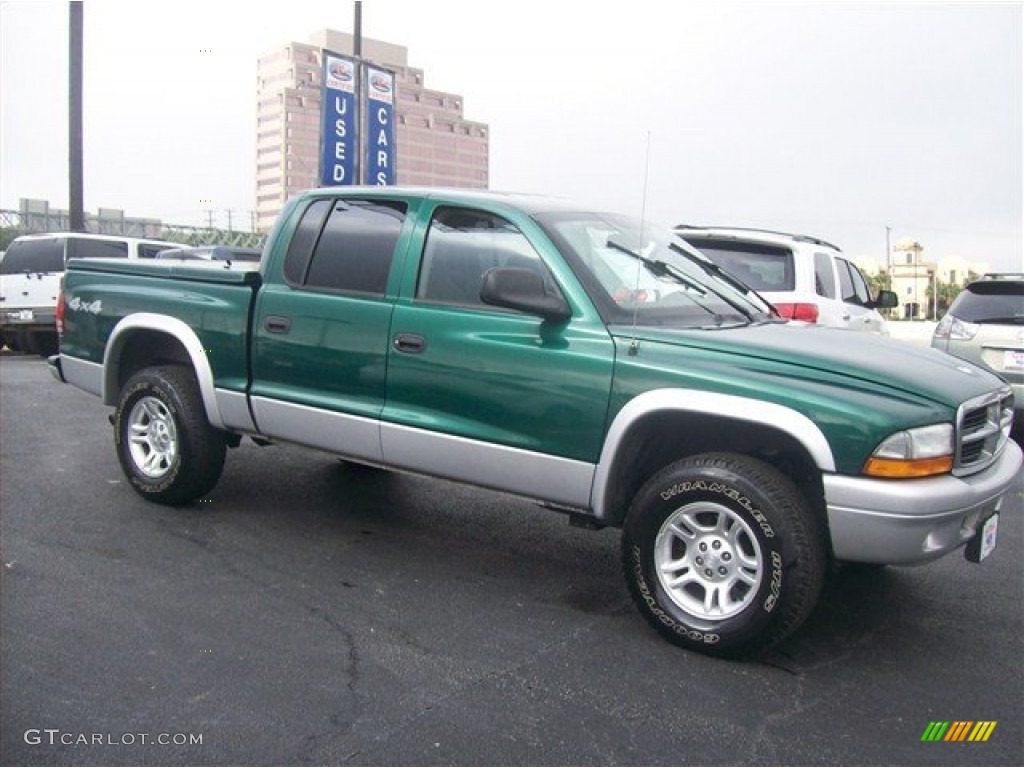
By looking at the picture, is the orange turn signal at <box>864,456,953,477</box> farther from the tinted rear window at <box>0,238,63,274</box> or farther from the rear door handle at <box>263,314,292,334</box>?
the tinted rear window at <box>0,238,63,274</box>

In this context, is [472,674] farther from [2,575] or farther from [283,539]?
[2,575]

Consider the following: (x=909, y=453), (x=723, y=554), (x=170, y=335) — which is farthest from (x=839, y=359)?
(x=170, y=335)

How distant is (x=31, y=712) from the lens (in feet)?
10.2

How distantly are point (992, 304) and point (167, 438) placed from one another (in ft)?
24.9

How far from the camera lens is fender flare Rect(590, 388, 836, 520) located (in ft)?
11.5

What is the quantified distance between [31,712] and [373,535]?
2279mm

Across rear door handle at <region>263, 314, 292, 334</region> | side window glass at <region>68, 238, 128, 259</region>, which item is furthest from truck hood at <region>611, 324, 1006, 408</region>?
side window glass at <region>68, 238, 128, 259</region>

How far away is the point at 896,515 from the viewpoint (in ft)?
11.2

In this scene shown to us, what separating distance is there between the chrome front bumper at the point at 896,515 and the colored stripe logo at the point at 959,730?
1.89ft

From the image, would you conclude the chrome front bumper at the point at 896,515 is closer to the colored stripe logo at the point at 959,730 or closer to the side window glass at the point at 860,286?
the colored stripe logo at the point at 959,730

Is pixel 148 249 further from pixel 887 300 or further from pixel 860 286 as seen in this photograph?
pixel 887 300

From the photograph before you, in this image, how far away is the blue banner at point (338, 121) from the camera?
48.3ft

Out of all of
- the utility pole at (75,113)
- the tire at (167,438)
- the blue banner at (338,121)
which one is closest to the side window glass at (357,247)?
the tire at (167,438)

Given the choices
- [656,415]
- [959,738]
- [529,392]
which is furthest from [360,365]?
[959,738]
